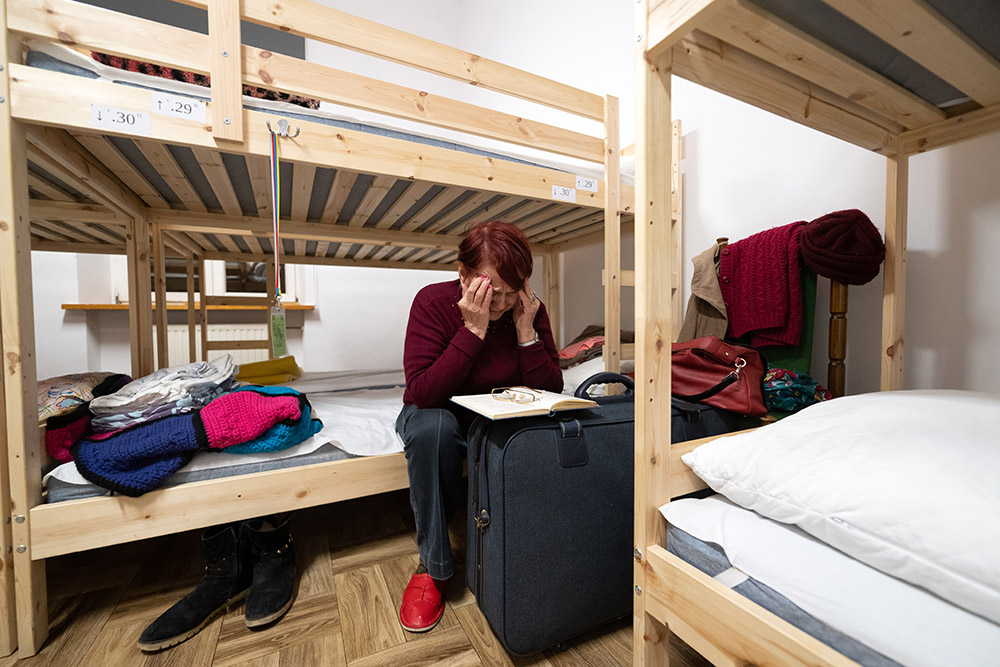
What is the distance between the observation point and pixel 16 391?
0.71m

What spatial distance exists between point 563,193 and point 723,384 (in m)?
0.65

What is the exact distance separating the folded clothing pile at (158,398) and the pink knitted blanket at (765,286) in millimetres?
1468

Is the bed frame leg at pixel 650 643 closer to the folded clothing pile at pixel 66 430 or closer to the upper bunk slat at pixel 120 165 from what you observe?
the folded clothing pile at pixel 66 430

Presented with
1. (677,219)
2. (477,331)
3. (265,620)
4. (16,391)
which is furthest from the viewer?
(677,219)

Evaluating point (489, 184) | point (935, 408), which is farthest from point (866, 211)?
point (489, 184)

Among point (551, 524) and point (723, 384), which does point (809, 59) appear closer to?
point (723, 384)

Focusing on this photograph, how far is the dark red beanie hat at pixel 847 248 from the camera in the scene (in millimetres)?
937

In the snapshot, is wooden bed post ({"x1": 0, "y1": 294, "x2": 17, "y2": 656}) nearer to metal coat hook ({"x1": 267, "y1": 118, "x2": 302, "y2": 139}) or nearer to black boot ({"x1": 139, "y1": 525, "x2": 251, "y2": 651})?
black boot ({"x1": 139, "y1": 525, "x2": 251, "y2": 651})

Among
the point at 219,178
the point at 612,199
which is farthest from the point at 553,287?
the point at 219,178

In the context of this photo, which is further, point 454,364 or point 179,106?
point 454,364

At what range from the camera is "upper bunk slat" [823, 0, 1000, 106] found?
51 cm

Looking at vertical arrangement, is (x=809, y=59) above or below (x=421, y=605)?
above

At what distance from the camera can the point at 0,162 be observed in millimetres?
693

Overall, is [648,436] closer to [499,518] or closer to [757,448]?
[757,448]
